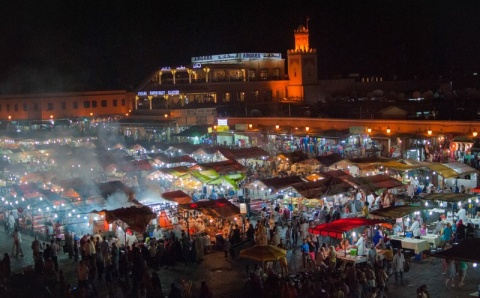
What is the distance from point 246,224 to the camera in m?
16.8

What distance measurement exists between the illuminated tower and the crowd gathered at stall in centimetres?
2845

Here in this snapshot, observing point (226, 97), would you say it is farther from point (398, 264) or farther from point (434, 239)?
point (398, 264)

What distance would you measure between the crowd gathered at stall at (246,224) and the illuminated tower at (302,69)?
28.5 m

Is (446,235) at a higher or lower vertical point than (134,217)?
lower

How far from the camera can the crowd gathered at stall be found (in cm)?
1202

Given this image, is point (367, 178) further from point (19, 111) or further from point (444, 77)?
point (444, 77)

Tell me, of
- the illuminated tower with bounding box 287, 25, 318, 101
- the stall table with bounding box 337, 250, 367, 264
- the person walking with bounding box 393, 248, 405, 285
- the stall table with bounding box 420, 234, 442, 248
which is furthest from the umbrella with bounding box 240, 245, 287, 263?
the illuminated tower with bounding box 287, 25, 318, 101

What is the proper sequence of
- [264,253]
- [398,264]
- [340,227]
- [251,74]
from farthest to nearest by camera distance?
[251,74], [340,227], [398,264], [264,253]

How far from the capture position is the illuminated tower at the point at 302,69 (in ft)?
171

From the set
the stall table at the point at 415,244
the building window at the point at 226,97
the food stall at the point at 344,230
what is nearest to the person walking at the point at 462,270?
the food stall at the point at 344,230

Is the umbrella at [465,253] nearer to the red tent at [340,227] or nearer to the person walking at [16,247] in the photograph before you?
the red tent at [340,227]

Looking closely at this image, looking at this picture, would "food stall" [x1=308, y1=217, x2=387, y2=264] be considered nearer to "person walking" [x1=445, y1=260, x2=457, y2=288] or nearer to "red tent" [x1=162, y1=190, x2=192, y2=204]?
"person walking" [x1=445, y1=260, x2=457, y2=288]

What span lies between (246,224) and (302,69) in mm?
37262

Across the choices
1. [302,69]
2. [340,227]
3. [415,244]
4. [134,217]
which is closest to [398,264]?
[340,227]
